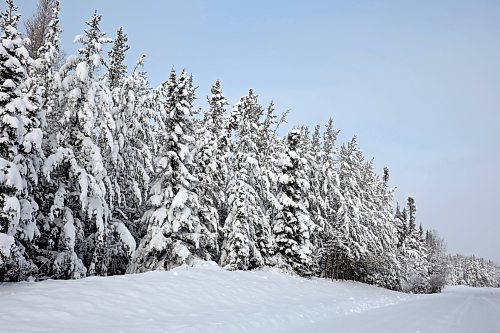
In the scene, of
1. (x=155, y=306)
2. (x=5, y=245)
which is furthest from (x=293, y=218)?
(x=5, y=245)

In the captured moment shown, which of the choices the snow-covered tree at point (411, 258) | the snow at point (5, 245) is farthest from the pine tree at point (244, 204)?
the snow-covered tree at point (411, 258)

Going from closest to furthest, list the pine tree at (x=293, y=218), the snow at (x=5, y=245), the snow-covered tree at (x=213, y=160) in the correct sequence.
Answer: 1. the snow at (x=5, y=245)
2. the snow-covered tree at (x=213, y=160)
3. the pine tree at (x=293, y=218)

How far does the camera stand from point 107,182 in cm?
1761

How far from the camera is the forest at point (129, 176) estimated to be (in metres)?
12.5

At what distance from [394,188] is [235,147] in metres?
34.9

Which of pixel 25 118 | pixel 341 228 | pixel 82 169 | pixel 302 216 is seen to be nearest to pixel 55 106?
pixel 82 169

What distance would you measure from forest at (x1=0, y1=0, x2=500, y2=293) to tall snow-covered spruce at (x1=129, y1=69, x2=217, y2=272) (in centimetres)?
7

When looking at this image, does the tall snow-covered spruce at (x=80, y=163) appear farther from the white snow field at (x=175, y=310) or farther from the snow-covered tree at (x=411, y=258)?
the snow-covered tree at (x=411, y=258)

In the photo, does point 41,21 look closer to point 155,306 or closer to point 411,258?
point 155,306

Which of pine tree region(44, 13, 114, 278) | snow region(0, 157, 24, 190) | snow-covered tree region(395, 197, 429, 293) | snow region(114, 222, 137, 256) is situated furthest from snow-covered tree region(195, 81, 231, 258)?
snow-covered tree region(395, 197, 429, 293)

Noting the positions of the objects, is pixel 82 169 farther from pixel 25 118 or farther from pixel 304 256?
pixel 304 256

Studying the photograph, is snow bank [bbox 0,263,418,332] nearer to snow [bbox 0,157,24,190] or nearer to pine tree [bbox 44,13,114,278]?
snow [bbox 0,157,24,190]

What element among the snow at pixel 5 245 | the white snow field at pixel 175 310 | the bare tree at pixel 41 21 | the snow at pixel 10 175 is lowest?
the white snow field at pixel 175 310

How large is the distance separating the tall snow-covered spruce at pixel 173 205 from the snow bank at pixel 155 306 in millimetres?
4187
